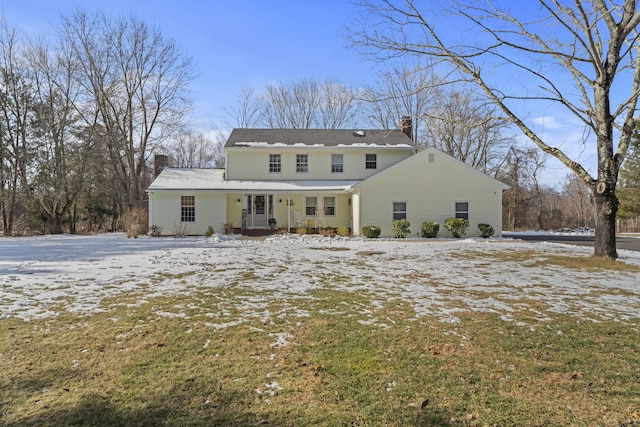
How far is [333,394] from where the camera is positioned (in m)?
3.27

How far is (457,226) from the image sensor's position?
64.3 feet

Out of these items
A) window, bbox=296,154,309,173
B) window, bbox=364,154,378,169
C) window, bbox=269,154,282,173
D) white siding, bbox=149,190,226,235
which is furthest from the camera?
window, bbox=364,154,378,169

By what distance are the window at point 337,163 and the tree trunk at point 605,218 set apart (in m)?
14.4

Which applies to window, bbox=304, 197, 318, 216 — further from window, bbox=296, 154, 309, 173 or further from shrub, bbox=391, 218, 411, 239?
shrub, bbox=391, 218, 411, 239

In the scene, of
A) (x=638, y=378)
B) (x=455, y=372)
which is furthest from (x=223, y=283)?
(x=638, y=378)

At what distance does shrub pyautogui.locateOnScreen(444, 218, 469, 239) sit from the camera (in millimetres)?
19578

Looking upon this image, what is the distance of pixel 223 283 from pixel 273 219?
1468 centimetres

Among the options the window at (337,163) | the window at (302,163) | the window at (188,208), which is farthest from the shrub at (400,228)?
the window at (188,208)

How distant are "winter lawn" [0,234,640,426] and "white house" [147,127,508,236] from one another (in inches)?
493

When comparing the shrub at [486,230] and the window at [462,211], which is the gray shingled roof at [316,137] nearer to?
the window at [462,211]

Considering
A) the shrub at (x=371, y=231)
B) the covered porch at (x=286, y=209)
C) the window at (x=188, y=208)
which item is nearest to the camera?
the shrub at (x=371, y=231)

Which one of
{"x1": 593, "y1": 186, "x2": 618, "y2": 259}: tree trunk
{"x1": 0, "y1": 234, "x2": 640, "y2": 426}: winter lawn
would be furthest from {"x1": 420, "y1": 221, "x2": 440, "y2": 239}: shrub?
{"x1": 0, "y1": 234, "x2": 640, "y2": 426}: winter lawn

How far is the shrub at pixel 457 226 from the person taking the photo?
19.6 m

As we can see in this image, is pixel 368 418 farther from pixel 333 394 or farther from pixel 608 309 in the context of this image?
pixel 608 309
